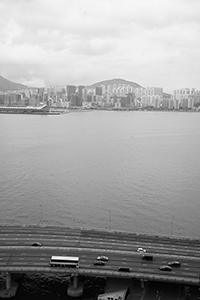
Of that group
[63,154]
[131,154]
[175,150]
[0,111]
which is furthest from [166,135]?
[0,111]

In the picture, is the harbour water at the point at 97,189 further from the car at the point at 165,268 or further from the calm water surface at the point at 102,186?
the car at the point at 165,268

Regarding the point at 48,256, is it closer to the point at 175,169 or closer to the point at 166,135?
the point at 175,169

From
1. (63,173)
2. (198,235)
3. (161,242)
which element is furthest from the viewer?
(63,173)

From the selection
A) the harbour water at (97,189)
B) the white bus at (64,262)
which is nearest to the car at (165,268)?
the white bus at (64,262)

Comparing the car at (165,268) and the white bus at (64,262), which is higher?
the white bus at (64,262)

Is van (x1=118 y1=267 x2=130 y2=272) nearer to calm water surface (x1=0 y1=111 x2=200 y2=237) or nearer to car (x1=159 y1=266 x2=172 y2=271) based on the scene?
car (x1=159 y1=266 x2=172 y2=271)

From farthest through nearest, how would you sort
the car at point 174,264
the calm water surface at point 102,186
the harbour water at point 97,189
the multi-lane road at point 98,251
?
the calm water surface at point 102,186 → the harbour water at point 97,189 → the car at point 174,264 → the multi-lane road at point 98,251

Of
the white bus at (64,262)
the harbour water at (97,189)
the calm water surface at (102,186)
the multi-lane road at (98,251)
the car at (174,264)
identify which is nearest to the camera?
the multi-lane road at (98,251)

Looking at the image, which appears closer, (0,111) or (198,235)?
(198,235)
